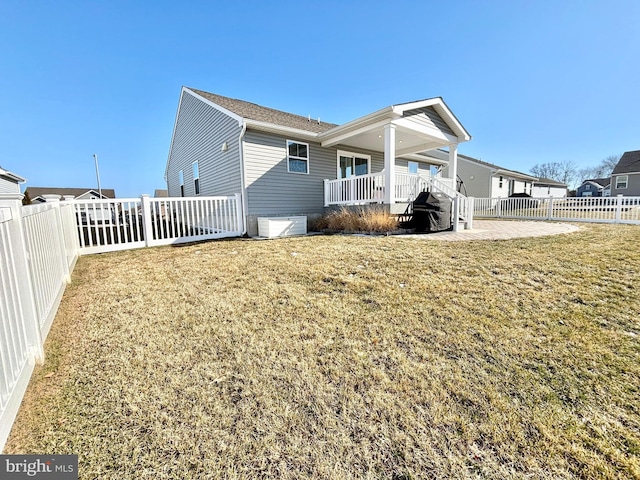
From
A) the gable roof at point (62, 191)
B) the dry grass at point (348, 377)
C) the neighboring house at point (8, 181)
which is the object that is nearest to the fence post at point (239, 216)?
the dry grass at point (348, 377)

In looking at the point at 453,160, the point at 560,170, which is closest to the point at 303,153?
the point at 453,160

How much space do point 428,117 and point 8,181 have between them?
25.5 meters

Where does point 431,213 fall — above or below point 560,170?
below

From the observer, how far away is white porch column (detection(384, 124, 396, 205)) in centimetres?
829

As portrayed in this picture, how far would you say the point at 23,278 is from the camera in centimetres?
211

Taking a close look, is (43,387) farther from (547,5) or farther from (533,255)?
(547,5)

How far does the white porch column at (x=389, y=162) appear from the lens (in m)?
8.29

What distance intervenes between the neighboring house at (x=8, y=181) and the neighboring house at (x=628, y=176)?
162 ft

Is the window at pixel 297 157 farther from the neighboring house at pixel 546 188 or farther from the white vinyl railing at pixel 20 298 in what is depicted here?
the neighboring house at pixel 546 188

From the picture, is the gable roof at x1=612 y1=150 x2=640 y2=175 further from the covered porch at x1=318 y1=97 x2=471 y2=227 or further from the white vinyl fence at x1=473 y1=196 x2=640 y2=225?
the covered porch at x1=318 y1=97 x2=471 y2=227

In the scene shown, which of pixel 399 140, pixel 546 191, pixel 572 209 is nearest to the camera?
pixel 399 140

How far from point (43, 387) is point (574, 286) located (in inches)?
231

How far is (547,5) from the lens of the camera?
27.9ft

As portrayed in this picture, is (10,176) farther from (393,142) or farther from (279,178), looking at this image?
(393,142)
